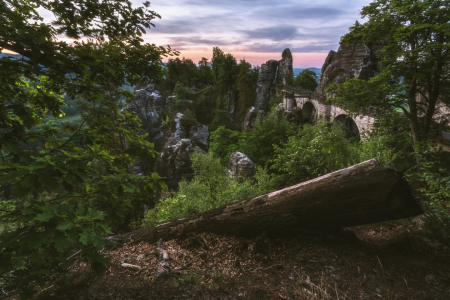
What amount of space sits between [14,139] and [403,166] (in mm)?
11142

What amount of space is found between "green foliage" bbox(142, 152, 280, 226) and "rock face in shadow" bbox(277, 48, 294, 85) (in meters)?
24.4

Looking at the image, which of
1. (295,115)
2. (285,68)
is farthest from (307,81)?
(295,115)

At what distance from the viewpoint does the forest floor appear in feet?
9.07

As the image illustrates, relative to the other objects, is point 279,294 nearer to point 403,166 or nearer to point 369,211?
point 369,211

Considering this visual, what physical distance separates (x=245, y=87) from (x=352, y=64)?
15150 mm

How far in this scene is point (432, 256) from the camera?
341 cm

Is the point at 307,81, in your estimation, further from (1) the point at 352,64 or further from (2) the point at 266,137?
(2) the point at 266,137

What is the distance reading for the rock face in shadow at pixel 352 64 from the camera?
24766 millimetres

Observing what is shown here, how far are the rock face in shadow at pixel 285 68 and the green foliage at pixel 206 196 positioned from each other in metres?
24.4

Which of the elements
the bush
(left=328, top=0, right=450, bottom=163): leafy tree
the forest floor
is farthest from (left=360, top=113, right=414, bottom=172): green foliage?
the bush

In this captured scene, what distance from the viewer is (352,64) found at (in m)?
26.0

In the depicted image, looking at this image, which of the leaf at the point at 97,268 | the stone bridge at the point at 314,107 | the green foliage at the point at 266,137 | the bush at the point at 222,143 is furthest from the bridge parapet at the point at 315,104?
the leaf at the point at 97,268

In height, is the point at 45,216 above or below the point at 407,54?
below

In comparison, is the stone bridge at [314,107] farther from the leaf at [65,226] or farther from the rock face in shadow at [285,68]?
the leaf at [65,226]
